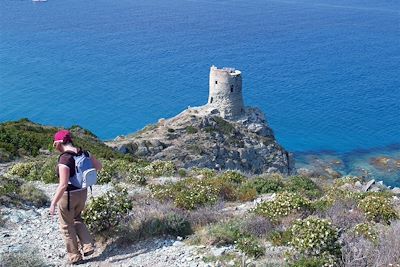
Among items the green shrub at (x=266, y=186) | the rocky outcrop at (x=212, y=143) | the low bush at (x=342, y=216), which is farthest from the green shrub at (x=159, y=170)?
the rocky outcrop at (x=212, y=143)

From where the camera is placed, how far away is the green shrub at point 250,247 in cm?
859

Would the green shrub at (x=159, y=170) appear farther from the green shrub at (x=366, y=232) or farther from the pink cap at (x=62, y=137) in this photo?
the green shrub at (x=366, y=232)

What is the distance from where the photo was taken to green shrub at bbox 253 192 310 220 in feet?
34.2

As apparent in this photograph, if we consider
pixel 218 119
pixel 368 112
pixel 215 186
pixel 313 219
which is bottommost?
pixel 368 112

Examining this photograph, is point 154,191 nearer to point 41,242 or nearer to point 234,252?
point 41,242

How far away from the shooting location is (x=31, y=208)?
484 inches

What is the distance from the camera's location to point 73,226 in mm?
8953

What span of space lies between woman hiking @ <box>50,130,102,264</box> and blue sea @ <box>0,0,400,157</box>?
5960cm

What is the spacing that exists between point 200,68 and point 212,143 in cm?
4711

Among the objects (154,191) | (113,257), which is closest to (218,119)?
(154,191)

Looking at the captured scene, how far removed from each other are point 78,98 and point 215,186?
70413mm

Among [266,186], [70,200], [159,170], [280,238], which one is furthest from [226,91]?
[70,200]

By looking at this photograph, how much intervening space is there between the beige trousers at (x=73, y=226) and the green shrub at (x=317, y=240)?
12.5 feet

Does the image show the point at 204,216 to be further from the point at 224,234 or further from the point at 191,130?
Result: the point at 191,130
